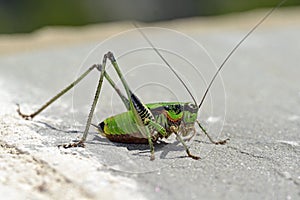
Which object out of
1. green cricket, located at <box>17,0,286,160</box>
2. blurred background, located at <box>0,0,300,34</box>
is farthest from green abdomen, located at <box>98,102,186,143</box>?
blurred background, located at <box>0,0,300,34</box>

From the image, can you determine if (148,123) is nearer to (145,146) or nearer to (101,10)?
(145,146)

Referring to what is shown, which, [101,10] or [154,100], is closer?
[154,100]

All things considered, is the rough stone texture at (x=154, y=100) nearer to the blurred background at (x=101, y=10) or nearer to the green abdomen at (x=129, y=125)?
the green abdomen at (x=129, y=125)

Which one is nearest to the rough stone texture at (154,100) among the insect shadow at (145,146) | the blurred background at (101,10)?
the insect shadow at (145,146)

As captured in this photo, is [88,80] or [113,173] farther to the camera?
[88,80]

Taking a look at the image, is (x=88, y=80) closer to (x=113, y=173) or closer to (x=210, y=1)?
(x=113, y=173)

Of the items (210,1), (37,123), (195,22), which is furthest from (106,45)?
→ (210,1)

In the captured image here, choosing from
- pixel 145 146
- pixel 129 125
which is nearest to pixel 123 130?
pixel 129 125
